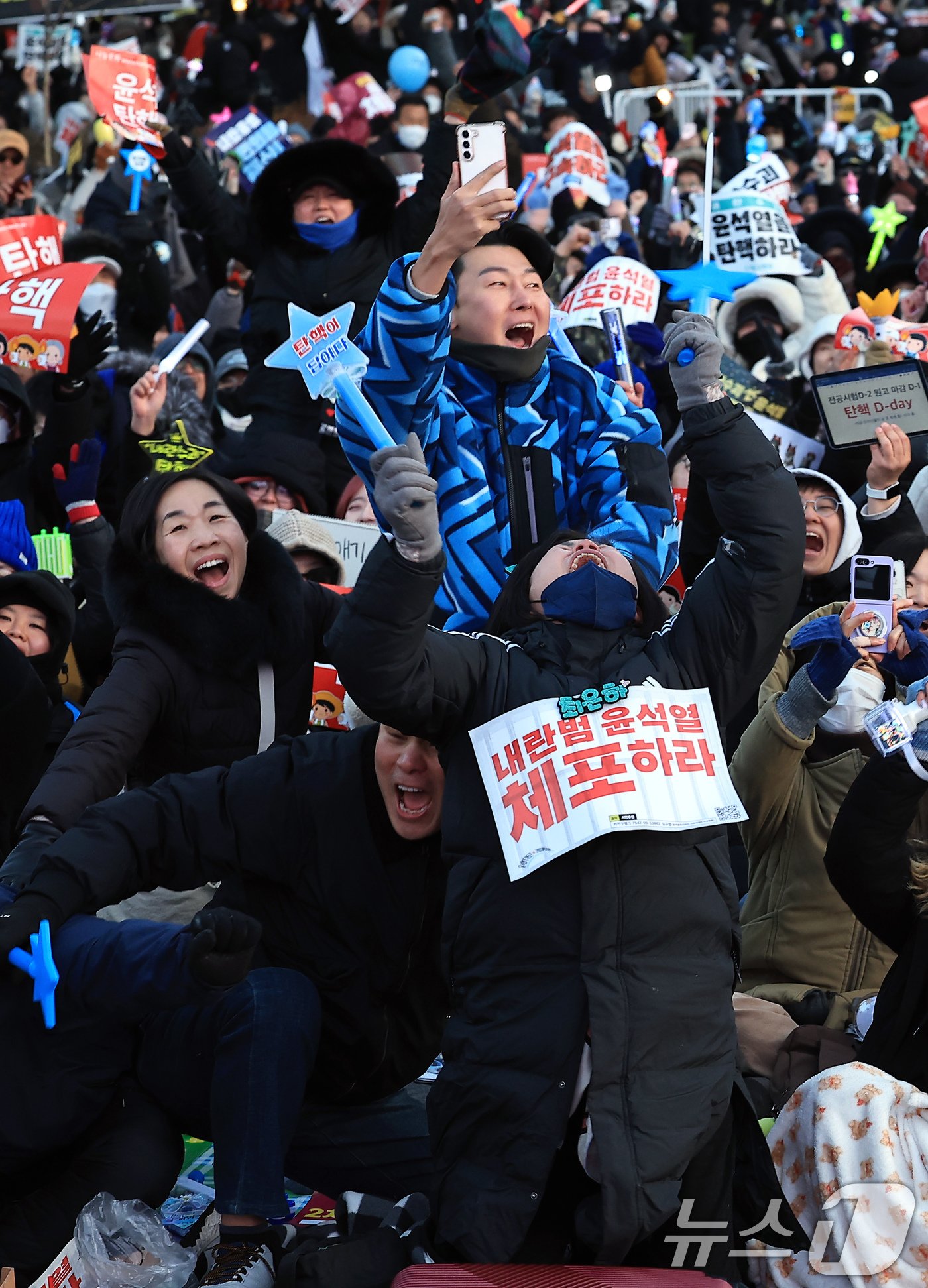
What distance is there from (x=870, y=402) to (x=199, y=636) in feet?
6.72

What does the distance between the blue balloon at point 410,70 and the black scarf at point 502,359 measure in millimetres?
9483

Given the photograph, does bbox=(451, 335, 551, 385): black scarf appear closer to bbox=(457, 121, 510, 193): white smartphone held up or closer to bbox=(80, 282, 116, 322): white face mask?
bbox=(457, 121, 510, 193): white smartphone held up

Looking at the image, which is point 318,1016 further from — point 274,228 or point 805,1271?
point 274,228

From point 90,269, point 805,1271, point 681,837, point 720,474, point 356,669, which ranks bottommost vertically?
point 805,1271

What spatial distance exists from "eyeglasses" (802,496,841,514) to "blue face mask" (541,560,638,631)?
1638 mm

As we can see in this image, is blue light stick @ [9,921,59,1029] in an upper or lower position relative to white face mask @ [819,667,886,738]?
lower

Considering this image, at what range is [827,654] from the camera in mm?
3230

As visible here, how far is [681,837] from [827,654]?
0.75 m

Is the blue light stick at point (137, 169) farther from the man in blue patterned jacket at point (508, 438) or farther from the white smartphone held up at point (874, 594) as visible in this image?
the white smartphone held up at point (874, 594)

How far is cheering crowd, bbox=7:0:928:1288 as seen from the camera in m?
→ 2.60

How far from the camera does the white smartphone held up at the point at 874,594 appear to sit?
3.26 metres

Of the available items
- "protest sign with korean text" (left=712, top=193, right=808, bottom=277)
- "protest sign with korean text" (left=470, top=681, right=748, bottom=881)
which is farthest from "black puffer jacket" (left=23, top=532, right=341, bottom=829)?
"protest sign with korean text" (left=712, top=193, right=808, bottom=277)

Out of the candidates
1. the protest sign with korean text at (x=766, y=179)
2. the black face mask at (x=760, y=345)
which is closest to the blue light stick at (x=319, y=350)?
the black face mask at (x=760, y=345)

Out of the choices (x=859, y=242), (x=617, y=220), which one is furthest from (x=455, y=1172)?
(x=859, y=242)
